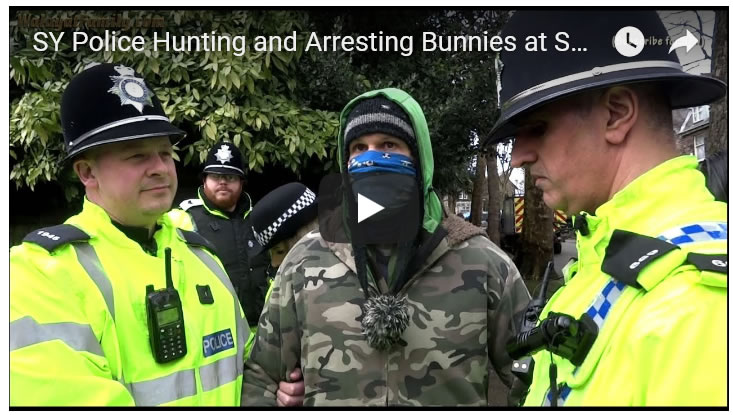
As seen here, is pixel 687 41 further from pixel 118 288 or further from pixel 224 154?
pixel 224 154

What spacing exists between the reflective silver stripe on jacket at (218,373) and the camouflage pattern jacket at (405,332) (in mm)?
86

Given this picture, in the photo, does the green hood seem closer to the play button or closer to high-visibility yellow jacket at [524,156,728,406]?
the play button

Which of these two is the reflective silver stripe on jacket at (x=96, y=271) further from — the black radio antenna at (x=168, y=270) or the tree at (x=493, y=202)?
the tree at (x=493, y=202)

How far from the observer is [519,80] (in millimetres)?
1387

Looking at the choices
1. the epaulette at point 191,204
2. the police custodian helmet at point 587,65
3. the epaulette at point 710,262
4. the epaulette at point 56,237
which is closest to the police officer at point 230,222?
the epaulette at point 191,204

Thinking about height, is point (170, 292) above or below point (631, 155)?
below

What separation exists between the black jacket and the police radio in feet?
7.81

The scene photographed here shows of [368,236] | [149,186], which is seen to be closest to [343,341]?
[368,236]

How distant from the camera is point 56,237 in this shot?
1.63m

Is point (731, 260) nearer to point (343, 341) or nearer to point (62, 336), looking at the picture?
point (343, 341)

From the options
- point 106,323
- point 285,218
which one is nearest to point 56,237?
point 106,323

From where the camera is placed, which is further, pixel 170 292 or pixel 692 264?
pixel 170 292

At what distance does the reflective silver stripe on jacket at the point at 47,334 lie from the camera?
1415mm

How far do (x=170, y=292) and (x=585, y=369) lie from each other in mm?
1319
